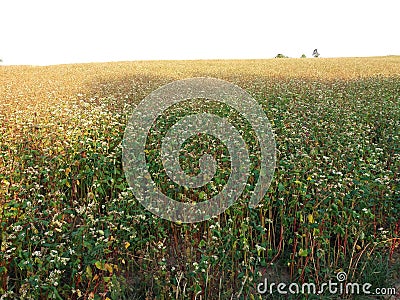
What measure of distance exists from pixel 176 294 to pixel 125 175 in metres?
2.03

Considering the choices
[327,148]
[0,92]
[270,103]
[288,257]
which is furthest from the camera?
[0,92]

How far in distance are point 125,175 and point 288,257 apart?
227 cm

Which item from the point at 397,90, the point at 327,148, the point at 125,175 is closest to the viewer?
the point at 125,175

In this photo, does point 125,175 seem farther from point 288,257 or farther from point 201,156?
point 288,257

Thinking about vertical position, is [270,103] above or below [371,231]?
above

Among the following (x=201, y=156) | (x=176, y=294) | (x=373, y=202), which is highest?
(x=201, y=156)

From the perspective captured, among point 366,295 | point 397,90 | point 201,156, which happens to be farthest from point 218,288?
point 397,90

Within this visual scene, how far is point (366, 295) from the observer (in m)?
4.64

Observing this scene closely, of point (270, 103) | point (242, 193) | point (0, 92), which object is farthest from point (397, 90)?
point (0, 92)

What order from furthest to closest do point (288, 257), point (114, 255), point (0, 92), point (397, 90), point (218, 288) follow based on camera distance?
point (0, 92)
point (397, 90)
point (288, 257)
point (114, 255)
point (218, 288)

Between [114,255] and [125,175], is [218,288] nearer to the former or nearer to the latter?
[114,255]

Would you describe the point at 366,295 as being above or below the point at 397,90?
below

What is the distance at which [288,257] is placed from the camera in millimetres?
5117

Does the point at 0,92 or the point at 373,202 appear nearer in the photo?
the point at 373,202
